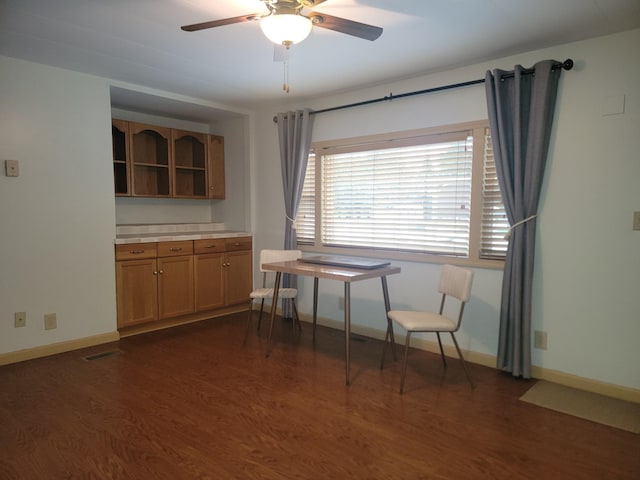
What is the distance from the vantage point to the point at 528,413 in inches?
97.9

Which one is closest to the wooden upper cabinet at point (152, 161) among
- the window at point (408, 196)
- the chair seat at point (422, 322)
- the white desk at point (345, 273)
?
the window at point (408, 196)

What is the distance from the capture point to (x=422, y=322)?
2.78 m

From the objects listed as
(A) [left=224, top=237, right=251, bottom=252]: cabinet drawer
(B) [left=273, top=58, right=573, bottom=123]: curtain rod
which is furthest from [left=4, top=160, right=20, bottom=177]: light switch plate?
(B) [left=273, top=58, right=573, bottom=123]: curtain rod

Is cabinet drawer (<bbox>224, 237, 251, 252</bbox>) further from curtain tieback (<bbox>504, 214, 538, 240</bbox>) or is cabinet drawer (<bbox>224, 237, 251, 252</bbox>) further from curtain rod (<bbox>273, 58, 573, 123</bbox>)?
curtain tieback (<bbox>504, 214, 538, 240</bbox>)

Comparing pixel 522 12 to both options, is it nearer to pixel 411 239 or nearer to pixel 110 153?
pixel 411 239

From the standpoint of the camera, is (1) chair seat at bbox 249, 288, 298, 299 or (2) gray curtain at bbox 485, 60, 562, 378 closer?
(2) gray curtain at bbox 485, 60, 562, 378

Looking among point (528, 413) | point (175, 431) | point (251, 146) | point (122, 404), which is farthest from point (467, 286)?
point (251, 146)

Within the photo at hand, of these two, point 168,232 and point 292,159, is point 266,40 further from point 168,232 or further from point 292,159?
point 168,232

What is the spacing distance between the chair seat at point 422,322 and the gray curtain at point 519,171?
1.74ft

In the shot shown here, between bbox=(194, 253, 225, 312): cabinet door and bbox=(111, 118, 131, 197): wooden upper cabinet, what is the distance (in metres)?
1.03

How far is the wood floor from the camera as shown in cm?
196

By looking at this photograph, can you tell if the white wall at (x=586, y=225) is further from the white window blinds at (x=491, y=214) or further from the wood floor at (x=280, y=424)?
the wood floor at (x=280, y=424)

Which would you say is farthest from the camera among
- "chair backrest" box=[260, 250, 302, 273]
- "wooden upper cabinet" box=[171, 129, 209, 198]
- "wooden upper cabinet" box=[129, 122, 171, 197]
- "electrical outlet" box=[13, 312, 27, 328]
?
"wooden upper cabinet" box=[171, 129, 209, 198]

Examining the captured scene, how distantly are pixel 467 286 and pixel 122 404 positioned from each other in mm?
2338
